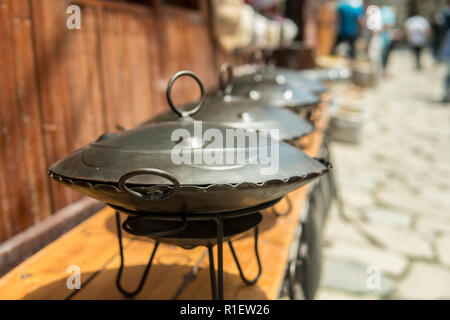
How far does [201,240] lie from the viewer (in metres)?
1.50

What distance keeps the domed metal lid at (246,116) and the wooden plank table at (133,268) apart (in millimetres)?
590

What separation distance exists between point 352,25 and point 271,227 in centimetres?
1074

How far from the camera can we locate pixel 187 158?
1.39 m

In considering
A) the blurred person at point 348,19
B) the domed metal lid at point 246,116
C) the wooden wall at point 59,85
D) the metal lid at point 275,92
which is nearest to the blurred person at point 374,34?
the blurred person at point 348,19

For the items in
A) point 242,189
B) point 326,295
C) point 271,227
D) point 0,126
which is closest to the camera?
point 242,189

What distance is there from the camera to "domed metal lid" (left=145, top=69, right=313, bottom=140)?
222 cm

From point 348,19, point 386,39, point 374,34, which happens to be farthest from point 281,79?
point 386,39

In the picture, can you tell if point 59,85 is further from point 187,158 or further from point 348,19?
point 348,19

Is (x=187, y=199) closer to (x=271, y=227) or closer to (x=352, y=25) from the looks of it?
(x=271, y=227)

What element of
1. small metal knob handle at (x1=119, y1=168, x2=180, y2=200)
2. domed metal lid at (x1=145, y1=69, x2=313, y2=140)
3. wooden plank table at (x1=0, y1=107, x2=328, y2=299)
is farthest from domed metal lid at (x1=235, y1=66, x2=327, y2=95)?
small metal knob handle at (x1=119, y1=168, x2=180, y2=200)

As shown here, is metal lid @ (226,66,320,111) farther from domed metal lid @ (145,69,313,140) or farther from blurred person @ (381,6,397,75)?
blurred person @ (381,6,397,75)

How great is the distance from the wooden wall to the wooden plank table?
288mm

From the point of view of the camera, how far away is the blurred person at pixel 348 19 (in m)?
11.5

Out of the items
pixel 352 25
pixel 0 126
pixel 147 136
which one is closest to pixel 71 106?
pixel 0 126
